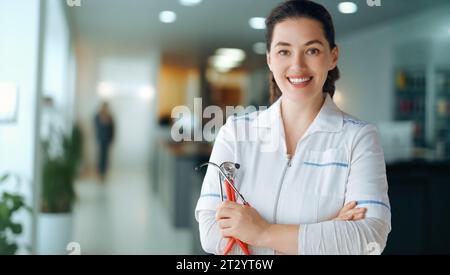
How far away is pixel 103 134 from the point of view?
1.56 metres

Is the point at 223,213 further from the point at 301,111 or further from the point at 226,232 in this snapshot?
the point at 301,111

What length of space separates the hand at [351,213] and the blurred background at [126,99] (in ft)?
0.90

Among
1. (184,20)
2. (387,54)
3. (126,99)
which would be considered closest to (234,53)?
(184,20)

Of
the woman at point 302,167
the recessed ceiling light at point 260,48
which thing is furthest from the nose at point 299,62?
the recessed ceiling light at point 260,48

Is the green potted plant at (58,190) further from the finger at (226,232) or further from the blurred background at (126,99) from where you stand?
the finger at (226,232)

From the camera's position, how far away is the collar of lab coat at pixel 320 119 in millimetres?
1037

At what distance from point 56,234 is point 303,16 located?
104 centimetres

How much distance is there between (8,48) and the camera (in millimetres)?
1476

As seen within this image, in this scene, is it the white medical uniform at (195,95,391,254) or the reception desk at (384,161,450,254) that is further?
the reception desk at (384,161,450,254)

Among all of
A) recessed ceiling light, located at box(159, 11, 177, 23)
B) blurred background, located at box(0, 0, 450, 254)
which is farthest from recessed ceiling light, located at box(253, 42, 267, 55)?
recessed ceiling light, located at box(159, 11, 177, 23)

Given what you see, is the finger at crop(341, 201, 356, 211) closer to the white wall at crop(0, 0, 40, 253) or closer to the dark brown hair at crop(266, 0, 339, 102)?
the dark brown hair at crop(266, 0, 339, 102)

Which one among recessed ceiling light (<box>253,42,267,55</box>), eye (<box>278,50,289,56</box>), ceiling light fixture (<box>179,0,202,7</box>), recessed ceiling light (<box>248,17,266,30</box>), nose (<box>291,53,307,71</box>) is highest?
ceiling light fixture (<box>179,0,202,7</box>)

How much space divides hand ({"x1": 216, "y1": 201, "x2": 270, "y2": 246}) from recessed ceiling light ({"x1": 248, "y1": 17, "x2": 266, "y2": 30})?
424 mm

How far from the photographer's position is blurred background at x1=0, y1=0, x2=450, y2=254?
1271 millimetres
